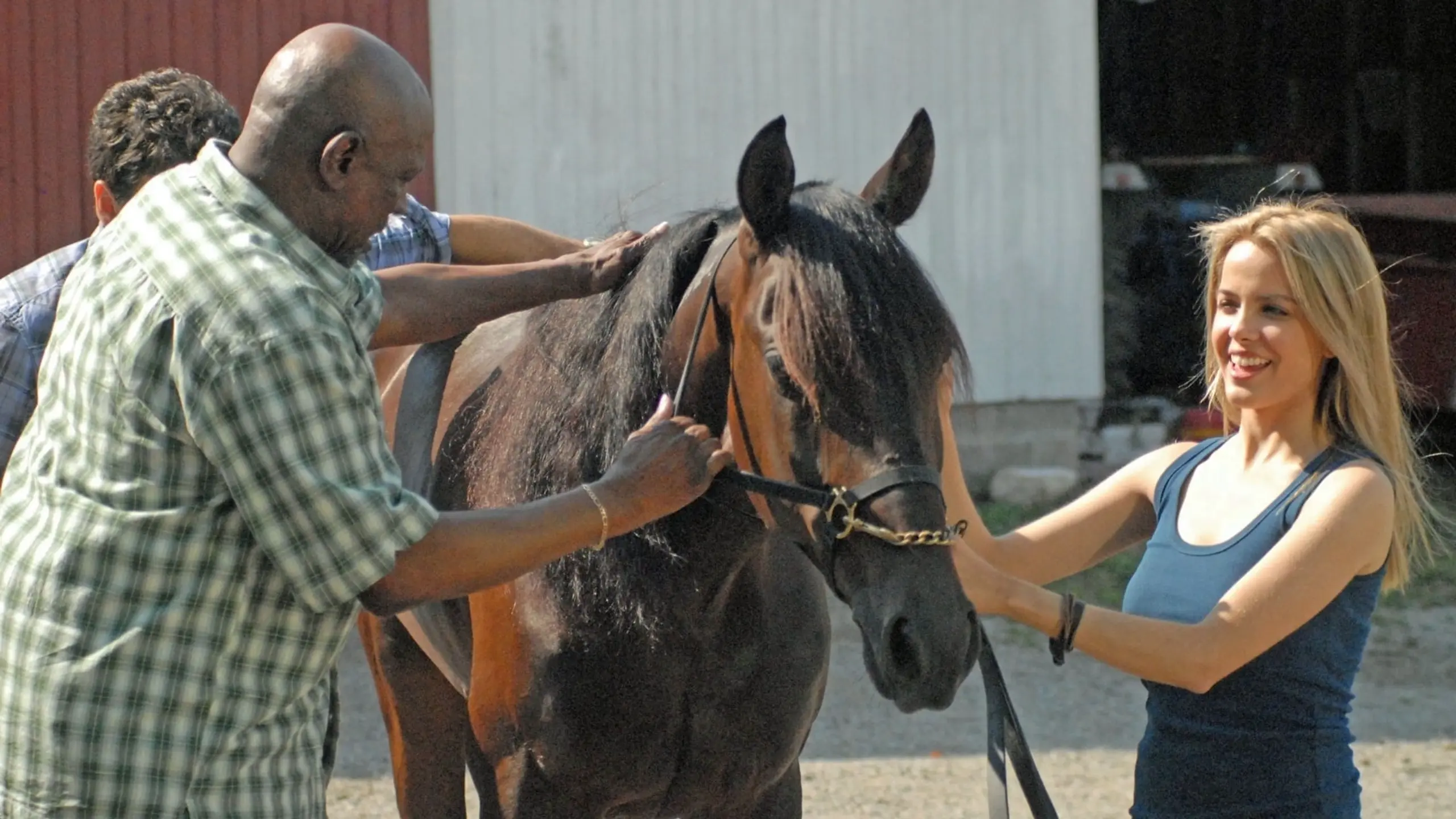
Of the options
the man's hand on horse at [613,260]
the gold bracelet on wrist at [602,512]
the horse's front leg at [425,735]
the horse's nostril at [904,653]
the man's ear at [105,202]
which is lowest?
the horse's front leg at [425,735]

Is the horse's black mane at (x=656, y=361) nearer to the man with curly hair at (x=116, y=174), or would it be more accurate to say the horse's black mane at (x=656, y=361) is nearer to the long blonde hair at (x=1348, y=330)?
the man with curly hair at (x=116, y=174)

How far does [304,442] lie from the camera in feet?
5.79

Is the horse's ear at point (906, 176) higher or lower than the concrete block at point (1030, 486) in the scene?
higher

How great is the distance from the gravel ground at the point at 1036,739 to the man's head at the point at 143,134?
2.37 meters

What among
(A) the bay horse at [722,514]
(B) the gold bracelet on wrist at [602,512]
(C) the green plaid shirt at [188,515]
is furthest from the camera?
(A) the bay horse at [722,514]

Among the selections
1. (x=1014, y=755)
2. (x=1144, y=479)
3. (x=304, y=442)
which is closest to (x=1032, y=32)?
(x=1144, y=479)

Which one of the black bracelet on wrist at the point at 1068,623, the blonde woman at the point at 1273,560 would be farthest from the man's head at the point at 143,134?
the black bracelet on wrist at the point at 1068,623

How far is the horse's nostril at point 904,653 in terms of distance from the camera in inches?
81.0

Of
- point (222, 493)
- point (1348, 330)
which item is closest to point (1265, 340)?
point (1348, 330)

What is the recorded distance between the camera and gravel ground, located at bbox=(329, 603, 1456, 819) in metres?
4.81

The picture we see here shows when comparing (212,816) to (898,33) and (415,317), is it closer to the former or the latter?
(415,317)

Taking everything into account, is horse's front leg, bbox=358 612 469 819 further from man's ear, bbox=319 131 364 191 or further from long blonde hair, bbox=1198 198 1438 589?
long blonde hair, bbox=1198 198 1438 589

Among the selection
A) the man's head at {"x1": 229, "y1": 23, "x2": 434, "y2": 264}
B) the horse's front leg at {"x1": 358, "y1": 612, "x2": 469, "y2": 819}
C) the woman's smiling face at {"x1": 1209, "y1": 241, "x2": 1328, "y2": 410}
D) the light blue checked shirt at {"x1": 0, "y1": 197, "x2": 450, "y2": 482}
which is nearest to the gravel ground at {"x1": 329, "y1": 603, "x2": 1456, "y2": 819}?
the horse's front leg at {"x1": 358, "y1": 612, "x2": 469, "y2": 819}

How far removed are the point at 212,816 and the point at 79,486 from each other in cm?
41
